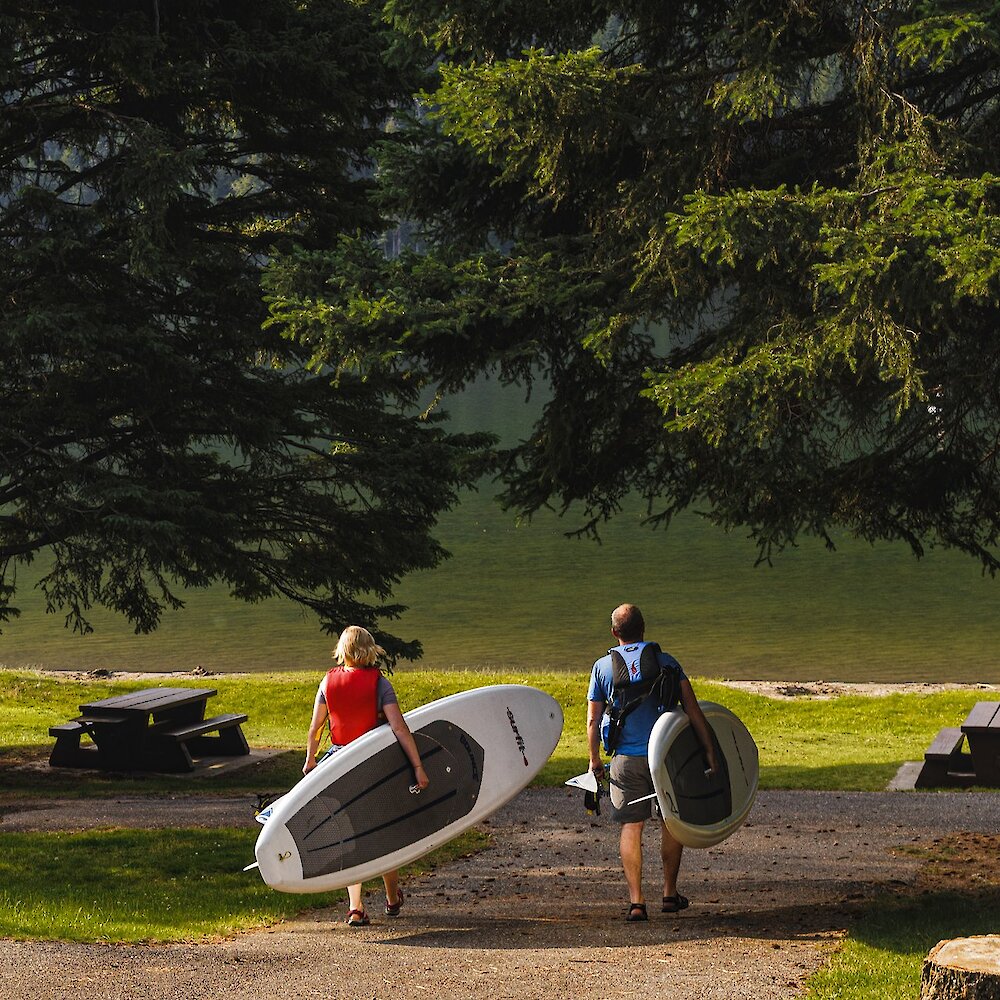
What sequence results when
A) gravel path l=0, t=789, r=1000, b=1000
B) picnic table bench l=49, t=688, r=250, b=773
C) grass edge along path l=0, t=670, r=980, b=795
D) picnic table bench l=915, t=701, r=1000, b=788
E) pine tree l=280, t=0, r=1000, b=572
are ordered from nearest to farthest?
gravel path l=0, t=789, r=1000, b=1000 → pine tree l=280, t=0, r=1000, b=572 → picnic table bench l=915, t=701, r=1000, b=788 → grass edge along path l=0, t=670, r=980, b=795 → picnic table bench l=49, t=688, r=250, b=773

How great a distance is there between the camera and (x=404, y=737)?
296 inches

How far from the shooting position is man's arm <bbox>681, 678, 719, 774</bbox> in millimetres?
7566

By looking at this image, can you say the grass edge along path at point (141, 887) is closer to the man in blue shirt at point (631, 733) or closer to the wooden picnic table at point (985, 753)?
the man in blue shirt at point (631, 733)

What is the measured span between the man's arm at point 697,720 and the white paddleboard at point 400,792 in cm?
145

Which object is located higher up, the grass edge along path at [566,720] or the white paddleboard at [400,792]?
the white paddleboard at [400,792]

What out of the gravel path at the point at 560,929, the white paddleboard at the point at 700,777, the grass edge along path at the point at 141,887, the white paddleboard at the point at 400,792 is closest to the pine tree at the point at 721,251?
the white paddleboard at the point at 700,777

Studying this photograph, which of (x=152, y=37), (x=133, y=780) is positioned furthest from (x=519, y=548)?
(x=152, y=37)

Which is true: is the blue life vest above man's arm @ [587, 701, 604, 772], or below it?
above

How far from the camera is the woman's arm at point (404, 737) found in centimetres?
748

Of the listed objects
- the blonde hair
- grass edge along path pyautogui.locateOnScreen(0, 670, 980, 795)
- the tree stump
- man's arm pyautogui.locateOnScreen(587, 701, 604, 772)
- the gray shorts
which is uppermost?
the blonde hair

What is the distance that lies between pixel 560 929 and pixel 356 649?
197 cm

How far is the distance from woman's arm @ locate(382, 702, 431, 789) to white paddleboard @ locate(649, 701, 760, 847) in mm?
1292

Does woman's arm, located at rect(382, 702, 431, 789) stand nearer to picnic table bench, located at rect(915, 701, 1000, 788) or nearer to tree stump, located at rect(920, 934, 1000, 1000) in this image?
tree stump, located at rect(920, 934, 1000, 1000)

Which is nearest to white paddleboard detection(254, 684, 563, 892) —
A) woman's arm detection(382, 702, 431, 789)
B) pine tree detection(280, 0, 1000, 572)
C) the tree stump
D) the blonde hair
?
woman's arm detection(382, 702, 431, 789)
